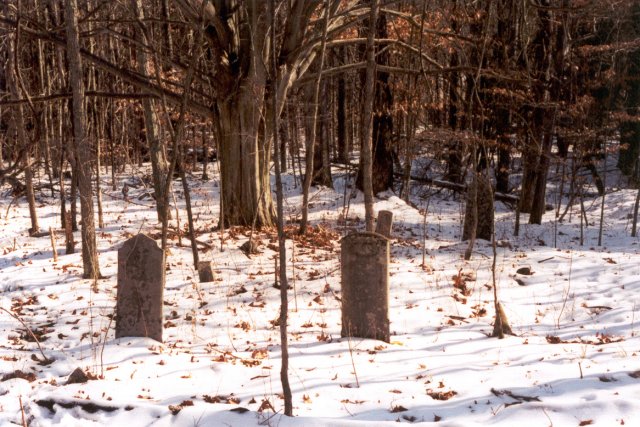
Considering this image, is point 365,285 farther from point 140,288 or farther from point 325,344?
point 140,288

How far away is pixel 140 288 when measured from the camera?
6410 mm

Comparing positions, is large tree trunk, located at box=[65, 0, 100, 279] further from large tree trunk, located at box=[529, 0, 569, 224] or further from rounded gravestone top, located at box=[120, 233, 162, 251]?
large tree trunk, located at box=[529, 0, 569, 224]

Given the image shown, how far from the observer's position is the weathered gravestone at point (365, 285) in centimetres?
627

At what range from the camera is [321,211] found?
1678 cm

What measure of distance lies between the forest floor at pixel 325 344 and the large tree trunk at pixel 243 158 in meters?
0.62

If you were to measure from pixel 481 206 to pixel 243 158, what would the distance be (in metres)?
5.07

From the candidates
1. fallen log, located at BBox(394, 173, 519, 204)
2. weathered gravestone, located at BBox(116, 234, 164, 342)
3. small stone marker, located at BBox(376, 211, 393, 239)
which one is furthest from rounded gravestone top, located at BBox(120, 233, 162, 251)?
fallen log, located at BBox(394, 173, 519, 204)

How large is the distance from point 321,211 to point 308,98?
4754mm

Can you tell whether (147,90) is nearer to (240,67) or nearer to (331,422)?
(240,67)

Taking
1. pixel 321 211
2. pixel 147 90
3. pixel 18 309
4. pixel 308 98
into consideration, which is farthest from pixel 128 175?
pixel 18 309

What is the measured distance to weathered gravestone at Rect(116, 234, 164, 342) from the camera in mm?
6336

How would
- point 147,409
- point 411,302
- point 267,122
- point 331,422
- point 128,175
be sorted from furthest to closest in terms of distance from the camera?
point 128,175
point 267,122
point 411,302
point 147,409
point 331,422

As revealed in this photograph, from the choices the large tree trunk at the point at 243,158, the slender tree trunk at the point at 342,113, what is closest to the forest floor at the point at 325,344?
the large tree trunk at the point at 243,158

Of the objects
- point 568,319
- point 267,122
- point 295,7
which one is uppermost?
point 295,7
